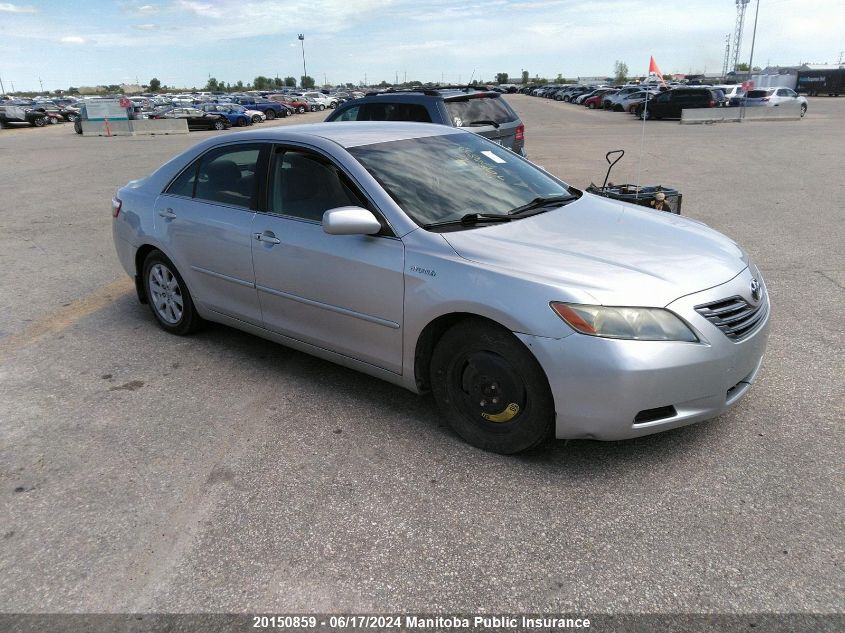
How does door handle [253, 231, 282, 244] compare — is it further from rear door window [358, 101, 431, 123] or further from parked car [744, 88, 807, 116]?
parked car [744, 88, 807, 116]

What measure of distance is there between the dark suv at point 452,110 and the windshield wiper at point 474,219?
5.46m

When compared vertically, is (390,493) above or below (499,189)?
below

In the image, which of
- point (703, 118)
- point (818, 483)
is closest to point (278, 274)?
point (818, 483)

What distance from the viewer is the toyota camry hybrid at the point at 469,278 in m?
2.94

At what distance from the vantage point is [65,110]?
4453cm

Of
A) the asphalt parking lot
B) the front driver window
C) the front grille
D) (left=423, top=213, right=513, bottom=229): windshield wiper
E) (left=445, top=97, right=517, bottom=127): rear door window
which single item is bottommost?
the asphalt parking lot

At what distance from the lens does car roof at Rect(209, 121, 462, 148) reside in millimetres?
4086

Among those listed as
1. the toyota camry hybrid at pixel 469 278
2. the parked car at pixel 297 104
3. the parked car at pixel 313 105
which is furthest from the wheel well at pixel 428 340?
the parked car at pixel 313 105

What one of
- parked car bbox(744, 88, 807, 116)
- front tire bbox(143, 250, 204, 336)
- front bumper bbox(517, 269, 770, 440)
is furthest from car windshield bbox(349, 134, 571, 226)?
parked car bbox(744, 88, 807, 116)

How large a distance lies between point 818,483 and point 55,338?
17.2 ft

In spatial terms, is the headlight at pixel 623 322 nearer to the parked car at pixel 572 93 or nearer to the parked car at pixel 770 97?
the parked car at pixel 770 97

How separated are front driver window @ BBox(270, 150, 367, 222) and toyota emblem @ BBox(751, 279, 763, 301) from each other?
211cm

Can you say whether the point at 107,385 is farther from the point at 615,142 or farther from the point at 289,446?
the point at 615,142

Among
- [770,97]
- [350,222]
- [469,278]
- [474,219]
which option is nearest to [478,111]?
[474,219]
